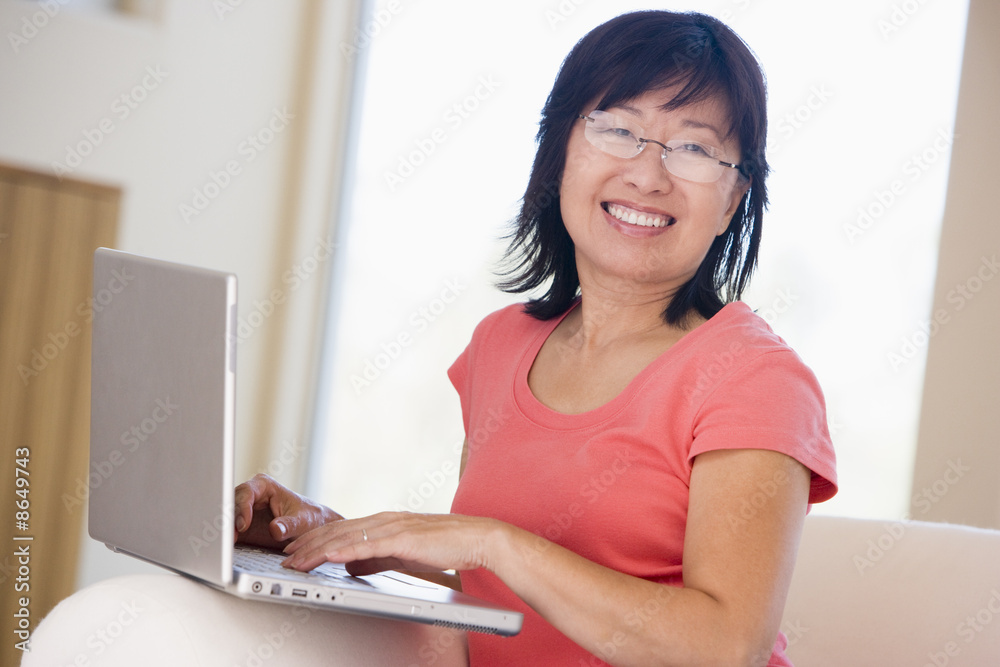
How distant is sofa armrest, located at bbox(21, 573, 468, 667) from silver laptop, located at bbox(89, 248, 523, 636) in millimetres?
35

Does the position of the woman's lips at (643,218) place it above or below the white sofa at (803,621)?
above

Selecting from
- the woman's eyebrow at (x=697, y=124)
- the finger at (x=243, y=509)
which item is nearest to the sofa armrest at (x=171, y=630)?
the finger at (x=243, y=509)

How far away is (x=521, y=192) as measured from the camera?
3338 mm

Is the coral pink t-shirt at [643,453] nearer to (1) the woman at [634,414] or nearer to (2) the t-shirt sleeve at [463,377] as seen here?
(1) the woman at [634,414]

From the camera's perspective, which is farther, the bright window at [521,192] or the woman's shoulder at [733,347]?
the bright window at [521,192]

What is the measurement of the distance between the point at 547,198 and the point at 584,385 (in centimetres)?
36

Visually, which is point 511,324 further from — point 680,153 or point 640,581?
point 640,581

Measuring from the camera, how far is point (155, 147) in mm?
2926

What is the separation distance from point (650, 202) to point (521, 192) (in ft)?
6.72

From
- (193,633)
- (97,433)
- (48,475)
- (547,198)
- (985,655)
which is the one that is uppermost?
(547,198)

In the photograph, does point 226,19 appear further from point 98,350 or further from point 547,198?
point 98,350

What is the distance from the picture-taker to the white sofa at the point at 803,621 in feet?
2.84

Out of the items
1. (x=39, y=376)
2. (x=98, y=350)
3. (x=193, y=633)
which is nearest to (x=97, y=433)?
(x=98, y=350)

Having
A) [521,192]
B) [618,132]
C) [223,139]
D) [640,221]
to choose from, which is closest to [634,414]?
[640,221]
